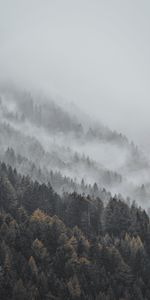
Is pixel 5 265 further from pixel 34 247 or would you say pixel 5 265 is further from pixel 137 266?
pixel 137 266

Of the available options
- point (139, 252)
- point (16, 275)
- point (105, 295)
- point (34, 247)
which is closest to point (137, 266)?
point (139, 252)

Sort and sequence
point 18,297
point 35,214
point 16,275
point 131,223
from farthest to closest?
point 131,223
point 35,214
point 16,275
point 18,297

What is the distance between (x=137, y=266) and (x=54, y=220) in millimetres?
27343

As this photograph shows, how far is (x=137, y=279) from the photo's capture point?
12519cm

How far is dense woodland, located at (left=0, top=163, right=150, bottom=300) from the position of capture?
111 m

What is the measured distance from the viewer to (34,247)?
124 m

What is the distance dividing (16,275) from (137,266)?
39448 millimetres

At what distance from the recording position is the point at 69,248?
12862 centimetres

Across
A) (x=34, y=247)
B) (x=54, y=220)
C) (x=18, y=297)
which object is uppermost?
(x=54, y=220)

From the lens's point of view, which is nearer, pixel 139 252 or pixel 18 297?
pixel 18 297

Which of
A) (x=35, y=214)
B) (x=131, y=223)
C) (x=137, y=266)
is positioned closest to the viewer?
(x=137, y=266)

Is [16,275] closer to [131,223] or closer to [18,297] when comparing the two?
[18,297]

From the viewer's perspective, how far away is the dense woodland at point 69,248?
110812mm

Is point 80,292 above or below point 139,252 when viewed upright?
below
